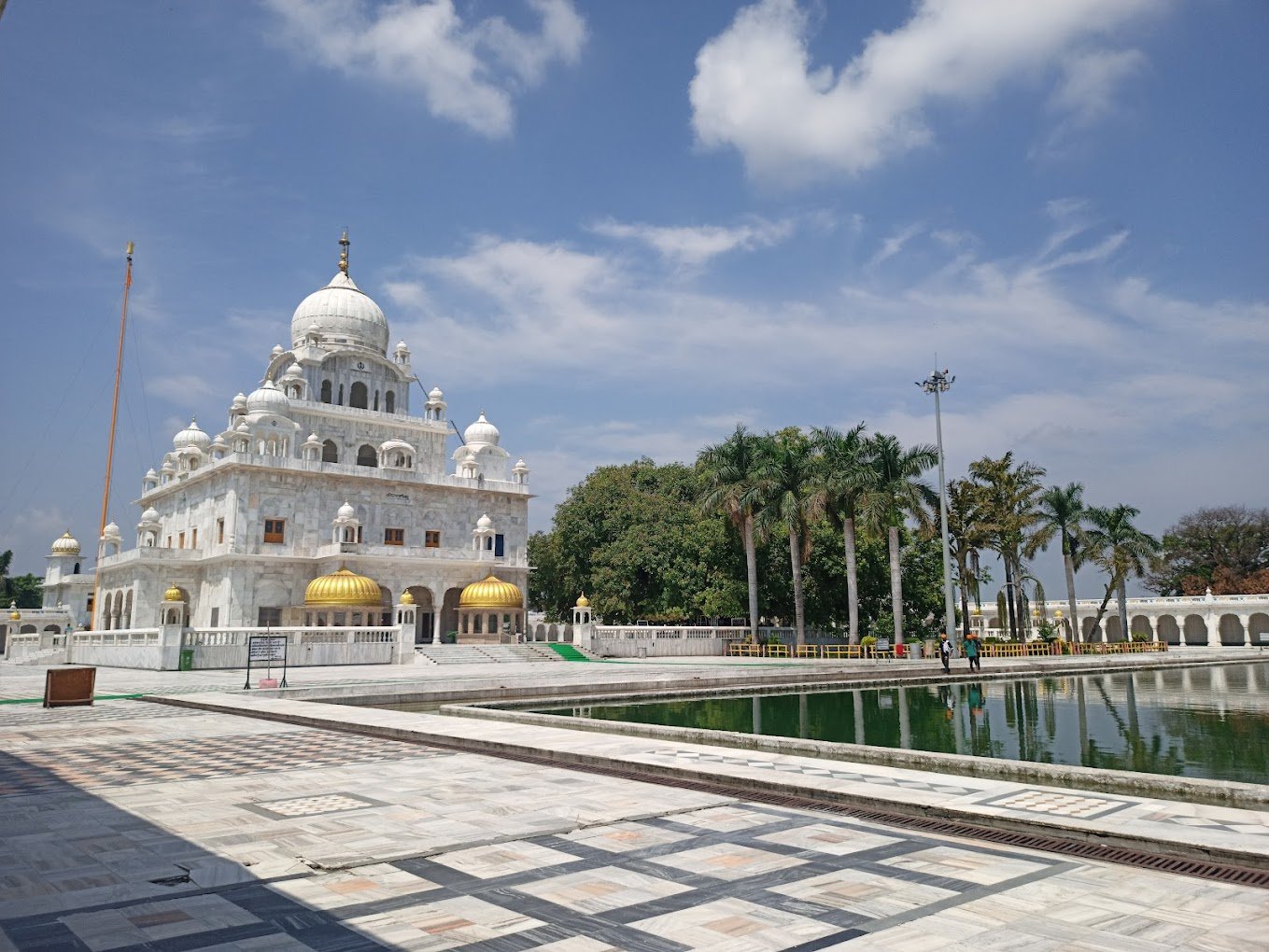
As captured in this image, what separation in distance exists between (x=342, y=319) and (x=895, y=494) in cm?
3479

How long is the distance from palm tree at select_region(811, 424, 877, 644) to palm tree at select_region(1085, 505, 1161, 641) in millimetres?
16390

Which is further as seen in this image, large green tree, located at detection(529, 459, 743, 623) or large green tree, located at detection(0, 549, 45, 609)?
large green tree, located at detection(0, 549, 45, 609)

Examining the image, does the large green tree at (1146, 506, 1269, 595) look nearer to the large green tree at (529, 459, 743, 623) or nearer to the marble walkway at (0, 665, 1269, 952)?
the large green tree at (529, 459, 743, 623)

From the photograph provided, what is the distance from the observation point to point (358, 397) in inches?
2224

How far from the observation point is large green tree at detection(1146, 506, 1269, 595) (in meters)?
79.6

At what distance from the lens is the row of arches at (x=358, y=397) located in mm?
55406

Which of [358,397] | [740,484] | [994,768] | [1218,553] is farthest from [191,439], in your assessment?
[1218,553]

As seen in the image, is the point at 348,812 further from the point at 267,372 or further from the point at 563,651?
the point at 267,372

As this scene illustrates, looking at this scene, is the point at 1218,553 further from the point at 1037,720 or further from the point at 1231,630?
the point at 1037,720

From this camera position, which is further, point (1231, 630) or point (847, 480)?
point (1231, 630)

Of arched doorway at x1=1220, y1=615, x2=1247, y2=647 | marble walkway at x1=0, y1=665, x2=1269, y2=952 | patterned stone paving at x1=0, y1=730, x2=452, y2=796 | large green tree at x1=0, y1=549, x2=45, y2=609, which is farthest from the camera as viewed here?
large green tree at x1=0, y1=549, x2=45, y2=609

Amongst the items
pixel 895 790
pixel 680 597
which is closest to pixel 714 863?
pixel 895 790

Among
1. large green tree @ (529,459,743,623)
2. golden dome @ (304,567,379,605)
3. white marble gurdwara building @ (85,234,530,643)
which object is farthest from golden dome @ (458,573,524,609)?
large green tree @ (529,459,743,623)

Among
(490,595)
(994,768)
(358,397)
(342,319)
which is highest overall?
(342,319)
